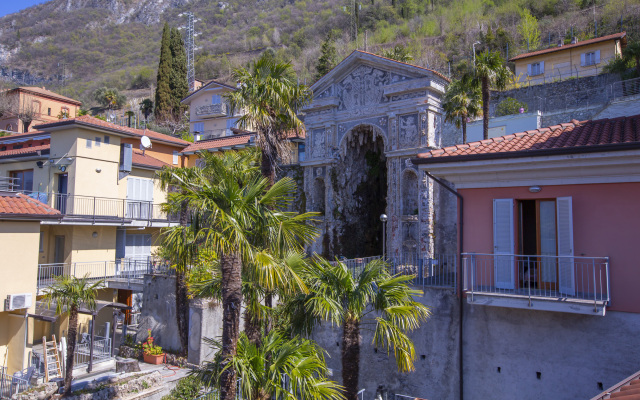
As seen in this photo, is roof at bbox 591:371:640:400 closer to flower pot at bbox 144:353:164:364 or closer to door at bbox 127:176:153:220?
flower pot at bbox 144:353:164:364

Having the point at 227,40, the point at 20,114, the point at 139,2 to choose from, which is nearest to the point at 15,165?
the point at 20,114

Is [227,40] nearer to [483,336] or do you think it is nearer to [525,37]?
[525,37]

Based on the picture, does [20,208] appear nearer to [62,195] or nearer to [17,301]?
[17,301]

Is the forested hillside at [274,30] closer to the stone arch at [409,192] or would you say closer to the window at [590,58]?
the window at [590,58]

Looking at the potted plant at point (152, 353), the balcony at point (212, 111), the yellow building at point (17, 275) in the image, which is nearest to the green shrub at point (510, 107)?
the balcony at point (212, 111)

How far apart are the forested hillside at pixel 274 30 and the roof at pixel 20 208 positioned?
143ft

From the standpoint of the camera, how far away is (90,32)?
130250 mm

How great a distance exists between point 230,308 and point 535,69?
4412cm

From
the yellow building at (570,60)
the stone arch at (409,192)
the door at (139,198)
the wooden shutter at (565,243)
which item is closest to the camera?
the wooden shutter at (565,243)

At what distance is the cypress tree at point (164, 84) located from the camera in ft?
186

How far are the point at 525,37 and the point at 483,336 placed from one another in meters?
51.3

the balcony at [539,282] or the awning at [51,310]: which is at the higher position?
the balcony at [539,282]

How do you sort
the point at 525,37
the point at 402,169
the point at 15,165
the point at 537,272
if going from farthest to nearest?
the point at 525,37
the point at 15,165
the point at 402,169
the point at 537,272

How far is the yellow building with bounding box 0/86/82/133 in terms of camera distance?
164 feet
